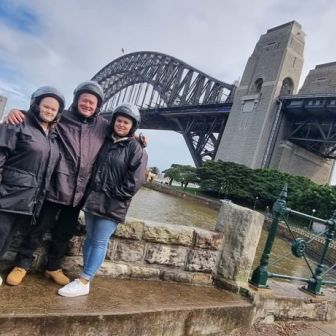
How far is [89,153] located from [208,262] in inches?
59.1

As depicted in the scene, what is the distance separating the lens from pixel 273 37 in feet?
127

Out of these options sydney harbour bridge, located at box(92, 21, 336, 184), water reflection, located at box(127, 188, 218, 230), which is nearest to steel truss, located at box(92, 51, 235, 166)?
sydney harbour bridge, located at box(92, 21, 336, 184)

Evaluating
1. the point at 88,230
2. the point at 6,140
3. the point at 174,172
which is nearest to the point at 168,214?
the point at 88,230

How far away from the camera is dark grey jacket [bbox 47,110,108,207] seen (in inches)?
92.7

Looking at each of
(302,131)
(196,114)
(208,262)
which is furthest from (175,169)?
(208,262)

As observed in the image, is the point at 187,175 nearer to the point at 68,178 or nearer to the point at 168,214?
the point at 168,214

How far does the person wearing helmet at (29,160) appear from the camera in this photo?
214 centimetres

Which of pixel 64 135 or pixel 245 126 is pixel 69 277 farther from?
pixel 245 126

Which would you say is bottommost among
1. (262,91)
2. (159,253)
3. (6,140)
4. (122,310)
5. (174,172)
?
(122,310)

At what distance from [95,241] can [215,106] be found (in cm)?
4287

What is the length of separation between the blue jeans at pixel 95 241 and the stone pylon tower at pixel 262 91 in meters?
32.9

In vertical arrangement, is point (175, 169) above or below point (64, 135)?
above

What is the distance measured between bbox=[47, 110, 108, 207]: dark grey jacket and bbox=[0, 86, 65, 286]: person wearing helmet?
0.19 ft

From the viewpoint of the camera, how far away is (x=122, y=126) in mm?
2539
